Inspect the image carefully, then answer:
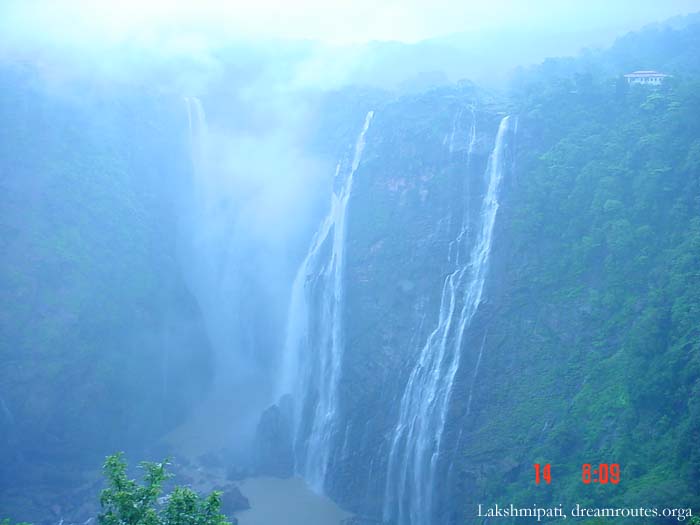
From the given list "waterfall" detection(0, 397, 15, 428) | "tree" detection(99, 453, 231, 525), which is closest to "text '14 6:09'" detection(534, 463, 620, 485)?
"tree" detection(99, 453, 231, 525)

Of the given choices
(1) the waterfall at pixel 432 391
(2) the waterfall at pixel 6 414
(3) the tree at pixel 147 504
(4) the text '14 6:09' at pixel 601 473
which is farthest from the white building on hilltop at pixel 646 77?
(2) the waterfall at pixel 6 414

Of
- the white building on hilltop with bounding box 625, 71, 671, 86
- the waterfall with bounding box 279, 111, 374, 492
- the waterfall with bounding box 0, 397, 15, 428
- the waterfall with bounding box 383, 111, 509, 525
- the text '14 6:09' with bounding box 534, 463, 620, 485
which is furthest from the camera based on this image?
the white building on hilltop with bounding box 625, 71, 671, 86

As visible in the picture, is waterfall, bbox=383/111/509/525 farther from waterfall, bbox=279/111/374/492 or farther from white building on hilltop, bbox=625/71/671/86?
white building on hilltop, bbox=625/71/671/86

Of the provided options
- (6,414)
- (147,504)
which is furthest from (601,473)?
(6,414)

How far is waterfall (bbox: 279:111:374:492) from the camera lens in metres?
37.1

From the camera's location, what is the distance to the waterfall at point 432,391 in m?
31.5

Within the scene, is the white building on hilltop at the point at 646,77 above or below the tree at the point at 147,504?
above

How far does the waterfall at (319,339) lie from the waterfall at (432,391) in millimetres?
4686

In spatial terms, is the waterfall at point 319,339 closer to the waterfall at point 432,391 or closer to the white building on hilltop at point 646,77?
the waterfall at point 432,391

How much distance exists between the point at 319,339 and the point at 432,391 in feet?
30.9

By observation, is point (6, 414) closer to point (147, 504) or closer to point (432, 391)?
point (432, 391)

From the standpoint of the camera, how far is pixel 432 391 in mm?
32594

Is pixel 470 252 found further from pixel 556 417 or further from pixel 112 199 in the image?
pixel 112 199

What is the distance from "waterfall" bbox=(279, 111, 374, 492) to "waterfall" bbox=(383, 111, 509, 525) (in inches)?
185
